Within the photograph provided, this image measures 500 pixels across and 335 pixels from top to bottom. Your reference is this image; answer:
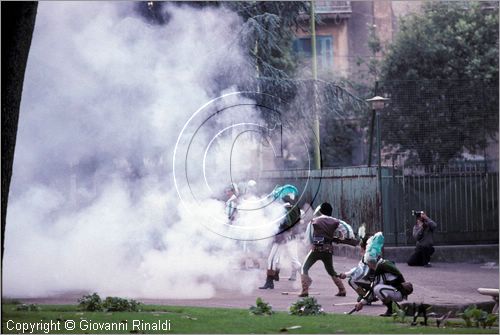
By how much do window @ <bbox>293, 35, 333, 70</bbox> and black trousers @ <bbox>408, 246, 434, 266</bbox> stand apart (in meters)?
20.6

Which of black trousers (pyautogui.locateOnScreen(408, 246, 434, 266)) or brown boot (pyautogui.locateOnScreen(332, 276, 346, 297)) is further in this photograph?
black trousers (pyautogui.locateOnScreen(408, 246, 434, 266))

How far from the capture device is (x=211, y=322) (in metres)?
10.8

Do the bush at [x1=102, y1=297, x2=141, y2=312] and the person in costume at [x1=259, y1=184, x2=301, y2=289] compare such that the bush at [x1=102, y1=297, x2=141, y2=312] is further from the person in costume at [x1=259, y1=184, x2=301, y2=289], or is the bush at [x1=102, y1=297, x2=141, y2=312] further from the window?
the window

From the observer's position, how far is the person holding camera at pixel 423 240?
19.7 m

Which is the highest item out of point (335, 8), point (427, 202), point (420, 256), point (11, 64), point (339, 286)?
point (335, 8)

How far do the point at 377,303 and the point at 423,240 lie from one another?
659cm

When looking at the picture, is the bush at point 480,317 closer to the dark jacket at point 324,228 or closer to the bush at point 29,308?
the dark jacket at point 324,228

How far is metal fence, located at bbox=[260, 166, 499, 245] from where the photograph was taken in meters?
21.2

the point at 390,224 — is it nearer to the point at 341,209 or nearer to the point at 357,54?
the point at 341,209

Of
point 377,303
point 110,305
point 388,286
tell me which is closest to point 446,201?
point 377,303

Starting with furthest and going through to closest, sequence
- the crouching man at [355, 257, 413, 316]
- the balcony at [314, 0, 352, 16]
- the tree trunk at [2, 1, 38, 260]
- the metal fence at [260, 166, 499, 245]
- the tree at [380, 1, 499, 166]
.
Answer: the balcony at [314, 0, 352, 16] < the tree at [380, 1, 499, 166] < the metal fence at [260, 166, 499, 245] < the crouching man at [355, 257, 413, 316] < the tree trunk at [2, 1, 38, 260]

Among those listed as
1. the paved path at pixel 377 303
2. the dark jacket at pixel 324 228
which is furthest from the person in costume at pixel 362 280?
the dark jacket at pixel 324 228

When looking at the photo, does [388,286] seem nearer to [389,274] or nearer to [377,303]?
[389,274]

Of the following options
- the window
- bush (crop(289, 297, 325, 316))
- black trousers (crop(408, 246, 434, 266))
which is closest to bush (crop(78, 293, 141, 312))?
bush (crop(289, 297, 325, 316))
